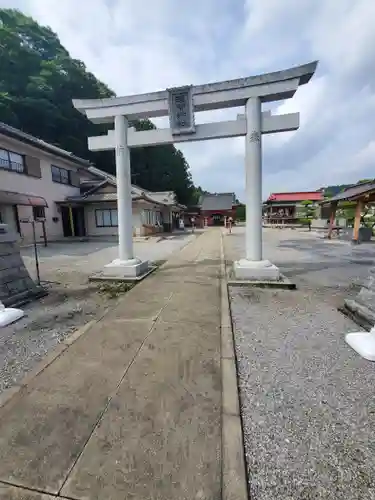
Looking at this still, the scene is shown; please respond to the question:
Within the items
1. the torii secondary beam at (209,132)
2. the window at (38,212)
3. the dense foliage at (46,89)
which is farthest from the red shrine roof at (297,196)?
the torii secondary beam at (209,132)

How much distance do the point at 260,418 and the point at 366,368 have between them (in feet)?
4.69

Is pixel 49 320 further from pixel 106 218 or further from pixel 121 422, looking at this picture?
pixel 106 218

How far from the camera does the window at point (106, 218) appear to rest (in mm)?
19688

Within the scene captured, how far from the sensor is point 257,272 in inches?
222

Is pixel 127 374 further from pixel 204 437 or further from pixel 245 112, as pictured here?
pixel 245 112

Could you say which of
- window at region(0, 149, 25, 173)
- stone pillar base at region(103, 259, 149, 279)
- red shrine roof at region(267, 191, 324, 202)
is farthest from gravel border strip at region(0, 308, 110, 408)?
red shrine roof at region(267, 191, 324, 202)

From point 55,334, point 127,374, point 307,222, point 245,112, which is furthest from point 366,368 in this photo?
point 307,222

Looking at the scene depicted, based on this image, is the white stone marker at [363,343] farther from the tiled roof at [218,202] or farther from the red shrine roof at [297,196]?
the tiled roof at [218,202]

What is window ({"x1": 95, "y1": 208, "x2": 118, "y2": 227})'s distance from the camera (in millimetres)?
19688

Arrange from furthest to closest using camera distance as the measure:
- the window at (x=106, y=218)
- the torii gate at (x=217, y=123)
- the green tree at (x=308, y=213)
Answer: the green tree at (x=308, y=213) < the window at (x=106, y=218) < the torii gate at (x=217, y=123)

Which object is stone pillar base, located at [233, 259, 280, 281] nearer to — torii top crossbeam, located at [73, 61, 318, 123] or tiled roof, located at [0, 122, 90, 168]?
torii top crossbeam, located at [73, 61, 318, 123]

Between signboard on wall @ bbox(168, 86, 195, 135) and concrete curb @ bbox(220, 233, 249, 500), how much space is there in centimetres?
470

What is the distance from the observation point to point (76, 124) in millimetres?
28344

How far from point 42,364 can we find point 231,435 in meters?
2.05
